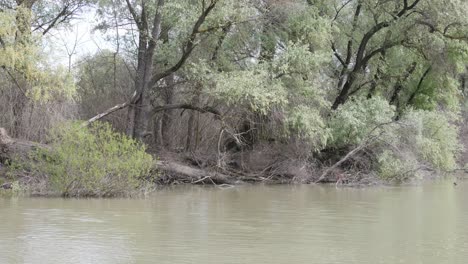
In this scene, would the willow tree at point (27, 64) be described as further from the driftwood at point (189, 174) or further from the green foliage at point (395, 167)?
the green foliage at point (395, 167)

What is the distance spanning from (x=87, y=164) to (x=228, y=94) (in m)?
5.88

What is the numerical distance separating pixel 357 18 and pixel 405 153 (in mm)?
7436

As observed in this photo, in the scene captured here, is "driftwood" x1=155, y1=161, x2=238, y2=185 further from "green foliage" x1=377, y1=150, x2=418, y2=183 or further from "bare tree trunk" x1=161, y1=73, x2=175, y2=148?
"green foliage" x1=377, y1=150, x2=418, y2=183

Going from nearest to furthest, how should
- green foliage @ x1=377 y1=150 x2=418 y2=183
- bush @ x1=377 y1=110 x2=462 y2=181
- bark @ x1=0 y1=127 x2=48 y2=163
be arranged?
bark @ x1=0 y1=127 x2=48 y2=163
green foliage @ x1=377 y1=150 x2=418 y2=183
bush @ x1=377 y1=110 x2=462 y2=181

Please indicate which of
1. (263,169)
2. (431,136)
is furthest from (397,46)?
(263,169)

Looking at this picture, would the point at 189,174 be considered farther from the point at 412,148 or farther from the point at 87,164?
the point at 412,148

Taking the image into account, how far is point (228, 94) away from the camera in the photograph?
68.9 ft

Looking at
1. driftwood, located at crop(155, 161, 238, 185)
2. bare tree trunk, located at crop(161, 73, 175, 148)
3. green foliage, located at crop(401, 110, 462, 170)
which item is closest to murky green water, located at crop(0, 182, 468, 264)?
driftwood, located at crop(155, 161, 238, 185)

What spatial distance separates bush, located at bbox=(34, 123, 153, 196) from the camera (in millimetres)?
16703

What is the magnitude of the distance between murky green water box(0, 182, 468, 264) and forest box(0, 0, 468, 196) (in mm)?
2775

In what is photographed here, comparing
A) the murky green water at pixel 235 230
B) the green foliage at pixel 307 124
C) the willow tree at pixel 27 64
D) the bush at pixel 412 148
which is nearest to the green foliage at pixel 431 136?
the bush at pixel 412 148

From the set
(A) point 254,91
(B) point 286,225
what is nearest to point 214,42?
(A) point 254,91

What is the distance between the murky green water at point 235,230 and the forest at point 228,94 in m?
2.78

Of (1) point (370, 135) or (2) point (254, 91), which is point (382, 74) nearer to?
(1) point (370, 135)
